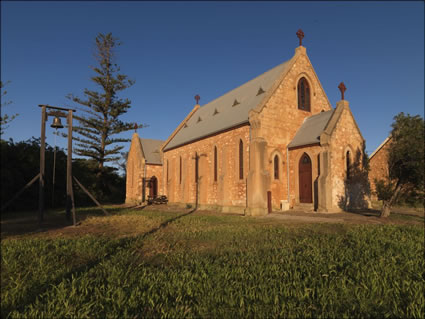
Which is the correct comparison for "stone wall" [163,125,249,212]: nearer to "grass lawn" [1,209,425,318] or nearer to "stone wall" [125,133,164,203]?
"stone wall" [125,133,164,203]

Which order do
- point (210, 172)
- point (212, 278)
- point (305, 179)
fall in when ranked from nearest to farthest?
point (212, 278) → point (305, 179) → point (210, 172)

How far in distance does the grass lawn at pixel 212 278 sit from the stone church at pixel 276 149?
10633mm

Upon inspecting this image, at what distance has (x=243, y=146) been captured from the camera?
19.9 m

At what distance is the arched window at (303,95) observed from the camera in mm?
22587

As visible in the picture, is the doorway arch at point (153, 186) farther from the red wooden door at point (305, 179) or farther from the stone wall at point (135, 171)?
the red wooden door at point (305, 179)

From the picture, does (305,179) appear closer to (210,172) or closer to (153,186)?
(210,172)

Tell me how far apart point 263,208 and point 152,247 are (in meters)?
11.6

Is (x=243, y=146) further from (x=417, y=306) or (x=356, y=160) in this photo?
(x=417, y=306)

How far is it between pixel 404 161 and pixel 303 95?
11.1 m

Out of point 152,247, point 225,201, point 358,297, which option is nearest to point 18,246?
point 152,247

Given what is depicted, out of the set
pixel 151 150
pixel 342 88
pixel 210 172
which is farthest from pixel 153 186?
pixel 342 88

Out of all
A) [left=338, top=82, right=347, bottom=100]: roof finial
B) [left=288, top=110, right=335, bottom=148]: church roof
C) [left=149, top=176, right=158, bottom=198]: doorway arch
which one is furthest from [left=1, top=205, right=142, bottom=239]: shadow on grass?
[left=338, top=82, right=347, bottom=100]: roof finial

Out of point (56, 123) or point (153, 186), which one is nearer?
point (56, 123)

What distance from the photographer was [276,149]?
2023cm
